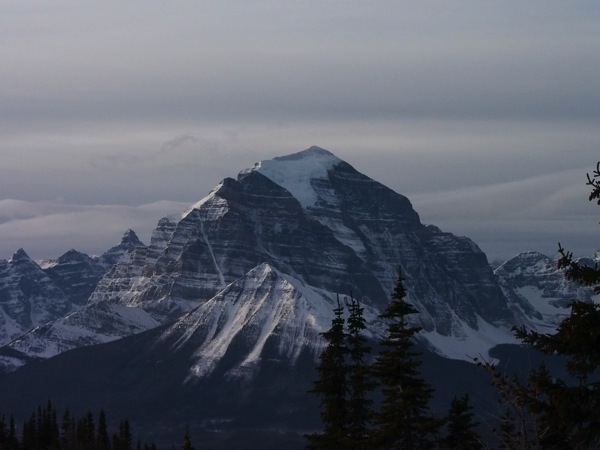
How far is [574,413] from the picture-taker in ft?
151

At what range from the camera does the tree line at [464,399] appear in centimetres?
4600

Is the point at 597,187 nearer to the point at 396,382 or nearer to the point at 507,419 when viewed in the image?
→ the point at 507,419

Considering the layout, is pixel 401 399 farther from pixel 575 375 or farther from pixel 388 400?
pixel 575 375

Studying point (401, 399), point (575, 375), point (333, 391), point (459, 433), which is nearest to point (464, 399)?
point (459, 433)

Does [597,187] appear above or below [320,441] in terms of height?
above

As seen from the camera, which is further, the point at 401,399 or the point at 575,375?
the point at 401,399

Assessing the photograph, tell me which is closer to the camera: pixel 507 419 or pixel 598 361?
pixel 598 361

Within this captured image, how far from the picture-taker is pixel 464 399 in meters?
91.6

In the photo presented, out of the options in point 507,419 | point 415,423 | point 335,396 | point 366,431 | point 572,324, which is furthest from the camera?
point 335,396

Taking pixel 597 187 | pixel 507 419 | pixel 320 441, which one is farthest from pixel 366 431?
pixel 597 187

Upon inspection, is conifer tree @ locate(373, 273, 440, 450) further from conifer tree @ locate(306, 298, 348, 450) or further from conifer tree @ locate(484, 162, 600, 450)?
conifer tree @ locate(484, 162, 600, 450)

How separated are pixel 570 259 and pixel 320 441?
41.7 meters

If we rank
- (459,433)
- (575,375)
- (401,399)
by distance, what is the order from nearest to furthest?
(575,375), (401,399), (459,433)

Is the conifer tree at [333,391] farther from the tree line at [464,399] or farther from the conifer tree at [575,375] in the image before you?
the conifer tree at [575,375]
